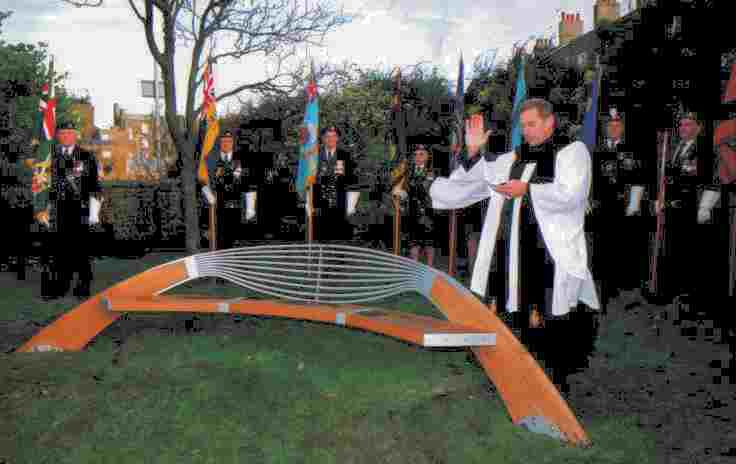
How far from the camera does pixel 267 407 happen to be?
426 cm

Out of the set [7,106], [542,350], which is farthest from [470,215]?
[7,106]

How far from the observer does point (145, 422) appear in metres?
4.00

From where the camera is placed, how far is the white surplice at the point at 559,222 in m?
4.07

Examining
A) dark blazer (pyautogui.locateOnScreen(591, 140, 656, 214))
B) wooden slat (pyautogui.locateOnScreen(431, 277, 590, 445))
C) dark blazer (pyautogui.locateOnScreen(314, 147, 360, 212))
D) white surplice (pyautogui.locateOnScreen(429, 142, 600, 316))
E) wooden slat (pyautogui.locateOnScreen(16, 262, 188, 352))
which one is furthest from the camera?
dark blazer (pyautogui.locateOnScreen(314, 147, 360, 212))

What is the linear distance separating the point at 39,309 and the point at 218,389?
13.5 feet

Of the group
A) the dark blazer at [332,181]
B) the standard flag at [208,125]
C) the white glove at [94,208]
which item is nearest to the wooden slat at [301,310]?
the white glove at [94,208]

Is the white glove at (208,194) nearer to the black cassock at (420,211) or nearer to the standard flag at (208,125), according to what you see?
the standard flag at (208,125)

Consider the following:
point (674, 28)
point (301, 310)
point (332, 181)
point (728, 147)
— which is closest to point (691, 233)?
point (728, 147)

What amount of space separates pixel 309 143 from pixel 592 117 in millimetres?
3848

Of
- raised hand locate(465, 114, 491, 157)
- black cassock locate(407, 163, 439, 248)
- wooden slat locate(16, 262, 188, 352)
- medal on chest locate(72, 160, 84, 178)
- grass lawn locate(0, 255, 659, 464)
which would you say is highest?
raised hand locate(465, 114, 491, 157)

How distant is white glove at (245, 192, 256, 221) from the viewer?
9.77 m

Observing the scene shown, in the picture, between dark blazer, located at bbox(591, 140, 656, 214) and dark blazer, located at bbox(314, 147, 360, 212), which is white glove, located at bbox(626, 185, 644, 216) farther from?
dark blazer, located at bbox(314, 147, 360, 212)

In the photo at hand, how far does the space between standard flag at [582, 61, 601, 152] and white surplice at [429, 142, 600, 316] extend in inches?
84.5

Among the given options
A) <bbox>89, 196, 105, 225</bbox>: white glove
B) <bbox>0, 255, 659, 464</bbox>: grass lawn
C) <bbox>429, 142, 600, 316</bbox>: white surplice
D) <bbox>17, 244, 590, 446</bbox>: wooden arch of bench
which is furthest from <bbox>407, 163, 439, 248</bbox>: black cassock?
<bbox>429, 142, 600, 316</bbox>: white surplice
